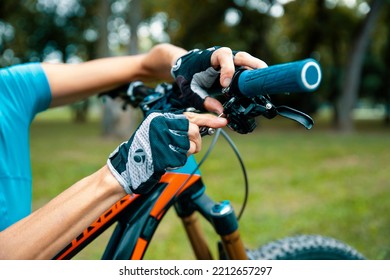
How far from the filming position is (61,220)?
1103 mm

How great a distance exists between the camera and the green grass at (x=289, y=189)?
162 inches

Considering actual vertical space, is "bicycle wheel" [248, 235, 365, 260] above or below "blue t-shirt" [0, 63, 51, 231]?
below

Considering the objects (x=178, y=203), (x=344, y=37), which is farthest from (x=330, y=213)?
(x=344, y=37)

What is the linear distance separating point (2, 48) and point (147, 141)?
22.6 m

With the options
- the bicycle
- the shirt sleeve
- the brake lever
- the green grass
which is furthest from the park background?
the brake lever

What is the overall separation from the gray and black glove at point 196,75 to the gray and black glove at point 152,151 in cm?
21

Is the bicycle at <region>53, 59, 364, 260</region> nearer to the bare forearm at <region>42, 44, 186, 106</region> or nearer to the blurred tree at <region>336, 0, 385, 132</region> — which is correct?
the bare forearm at <region>42, 44, 186, 106</region>

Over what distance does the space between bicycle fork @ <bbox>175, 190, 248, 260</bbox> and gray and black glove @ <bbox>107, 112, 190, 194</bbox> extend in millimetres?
505

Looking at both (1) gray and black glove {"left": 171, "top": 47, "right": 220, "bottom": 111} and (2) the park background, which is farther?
(2) the park background

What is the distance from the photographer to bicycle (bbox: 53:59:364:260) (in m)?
1.00

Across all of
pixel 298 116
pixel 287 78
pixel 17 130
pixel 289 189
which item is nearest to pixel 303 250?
pixel 298 116

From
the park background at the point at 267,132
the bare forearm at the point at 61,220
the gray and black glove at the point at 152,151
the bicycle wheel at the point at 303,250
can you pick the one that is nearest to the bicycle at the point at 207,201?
the bicycle wheel at the point at 303,250

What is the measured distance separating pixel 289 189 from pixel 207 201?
15.1 ft
